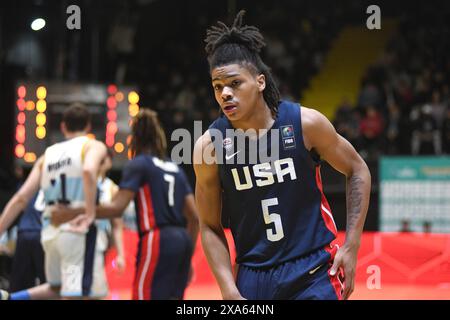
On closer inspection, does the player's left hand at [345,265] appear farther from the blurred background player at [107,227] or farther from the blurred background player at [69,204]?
the blurred background player at [107,227]

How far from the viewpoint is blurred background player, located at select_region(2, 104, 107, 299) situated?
6.91 metres

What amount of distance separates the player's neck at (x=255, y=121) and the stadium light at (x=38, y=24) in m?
8.53

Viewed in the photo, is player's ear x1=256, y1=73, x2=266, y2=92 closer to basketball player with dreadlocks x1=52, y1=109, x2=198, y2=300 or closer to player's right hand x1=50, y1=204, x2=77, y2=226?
basketball player with dreadlocks x1=52, y1=109, x2=198, y2=300

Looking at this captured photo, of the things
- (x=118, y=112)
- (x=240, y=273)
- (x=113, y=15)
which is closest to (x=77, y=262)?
(x=240, y=273)

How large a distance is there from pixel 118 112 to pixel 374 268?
401cm

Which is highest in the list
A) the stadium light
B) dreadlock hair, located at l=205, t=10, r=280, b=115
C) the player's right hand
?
the stadium light

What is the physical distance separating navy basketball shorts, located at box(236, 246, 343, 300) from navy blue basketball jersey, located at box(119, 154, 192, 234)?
2701 mm

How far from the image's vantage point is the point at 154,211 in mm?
6688

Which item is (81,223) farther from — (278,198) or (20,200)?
(278,198)

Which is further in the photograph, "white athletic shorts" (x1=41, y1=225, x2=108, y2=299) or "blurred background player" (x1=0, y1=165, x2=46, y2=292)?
"blurred background player" (x1=0, y1=165, x2=46, y2=292)

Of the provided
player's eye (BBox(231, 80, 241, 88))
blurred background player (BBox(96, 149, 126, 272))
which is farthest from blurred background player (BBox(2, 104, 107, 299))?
player's eye (BBox(231, 80, 241, 88))

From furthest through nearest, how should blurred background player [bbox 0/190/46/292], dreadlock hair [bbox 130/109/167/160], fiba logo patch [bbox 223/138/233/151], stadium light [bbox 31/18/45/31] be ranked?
stadium light [bbox 31/18/45/31]
blurred background player [bbox 0/190/46/292]
dreadlock hair [bbox 130/109/167/160]
fiba logo patch [bbox 223/138/233/151]

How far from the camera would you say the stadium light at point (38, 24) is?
12191 mm
